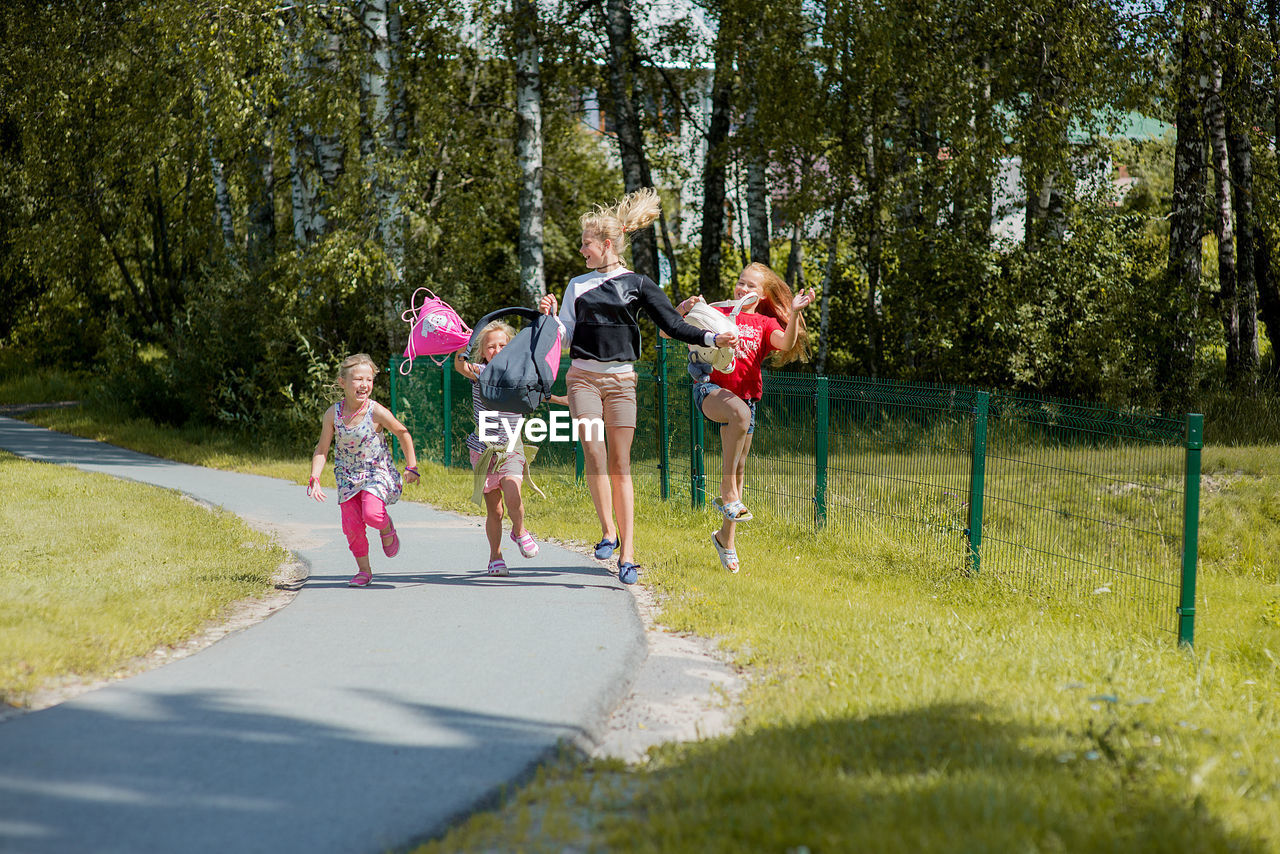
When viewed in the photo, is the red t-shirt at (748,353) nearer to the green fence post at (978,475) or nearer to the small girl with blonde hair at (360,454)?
the green fence post at (978,475)

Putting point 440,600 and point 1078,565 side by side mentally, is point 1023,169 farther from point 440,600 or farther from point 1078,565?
point 440,600

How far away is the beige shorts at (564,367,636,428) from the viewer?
23.6 ft

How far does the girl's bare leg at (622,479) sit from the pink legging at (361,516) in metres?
1.46

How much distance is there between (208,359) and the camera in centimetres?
1858

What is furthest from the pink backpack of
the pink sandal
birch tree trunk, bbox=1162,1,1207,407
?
birch tree trunk, bbox=1162,1,1207,407

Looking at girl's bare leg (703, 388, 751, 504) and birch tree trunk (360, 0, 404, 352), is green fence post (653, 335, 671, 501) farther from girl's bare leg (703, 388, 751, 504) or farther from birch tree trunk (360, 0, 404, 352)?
birch tree trunk (360, 0, 404, 352)

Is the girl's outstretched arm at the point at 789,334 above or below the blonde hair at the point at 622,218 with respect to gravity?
below

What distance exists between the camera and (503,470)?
744 cm

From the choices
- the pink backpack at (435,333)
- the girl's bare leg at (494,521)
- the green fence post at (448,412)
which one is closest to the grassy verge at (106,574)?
the girl's bare leg at (494,521)

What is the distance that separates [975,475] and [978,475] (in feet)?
0.07

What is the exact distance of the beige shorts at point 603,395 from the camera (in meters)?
7.20

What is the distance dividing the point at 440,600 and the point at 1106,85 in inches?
512

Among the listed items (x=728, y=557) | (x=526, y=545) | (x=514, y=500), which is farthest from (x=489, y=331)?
(x=728, y=557)

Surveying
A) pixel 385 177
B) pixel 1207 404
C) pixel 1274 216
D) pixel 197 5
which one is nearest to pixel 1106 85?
pixel 1274 216
